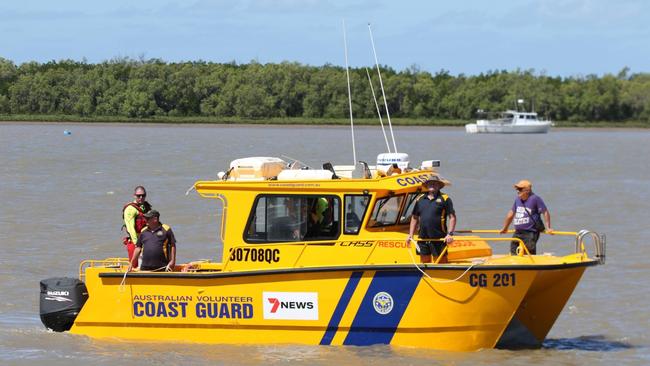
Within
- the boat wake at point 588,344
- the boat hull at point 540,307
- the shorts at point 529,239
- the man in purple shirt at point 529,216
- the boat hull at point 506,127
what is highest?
the man in purple shirt at point 529,216

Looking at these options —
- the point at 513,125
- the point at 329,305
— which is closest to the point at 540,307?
the point at 329,305

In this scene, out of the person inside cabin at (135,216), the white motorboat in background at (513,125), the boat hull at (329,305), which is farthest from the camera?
the white motorboat in background at (513,125)

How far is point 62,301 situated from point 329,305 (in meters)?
3.49

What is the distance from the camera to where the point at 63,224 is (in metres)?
28.6

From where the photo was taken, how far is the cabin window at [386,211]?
581 inches

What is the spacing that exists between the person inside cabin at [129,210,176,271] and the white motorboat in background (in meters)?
105

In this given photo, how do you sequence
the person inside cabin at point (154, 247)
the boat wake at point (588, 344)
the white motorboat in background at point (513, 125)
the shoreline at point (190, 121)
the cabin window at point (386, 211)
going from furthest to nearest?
the white motorboat in background at point (513, 125) < the shoreline at point (190, 121) < the boat wake at point (588, 344) < the person inside cabin at point (154, 247) < the cabin window at point (386, 211)

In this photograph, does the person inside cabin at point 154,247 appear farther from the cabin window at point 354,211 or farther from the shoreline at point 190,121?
the shoreline at point 190,121

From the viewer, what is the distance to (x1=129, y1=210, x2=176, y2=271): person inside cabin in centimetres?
1523

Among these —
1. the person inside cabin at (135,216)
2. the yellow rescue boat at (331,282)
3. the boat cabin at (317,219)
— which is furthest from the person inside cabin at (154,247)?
the boat cabin at (317,219)

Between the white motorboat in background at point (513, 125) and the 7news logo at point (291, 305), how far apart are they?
105m

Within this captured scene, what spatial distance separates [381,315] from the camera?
14258mm

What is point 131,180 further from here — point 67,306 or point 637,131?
point 637,131

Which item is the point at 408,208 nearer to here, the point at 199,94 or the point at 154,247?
the point at 154,247
